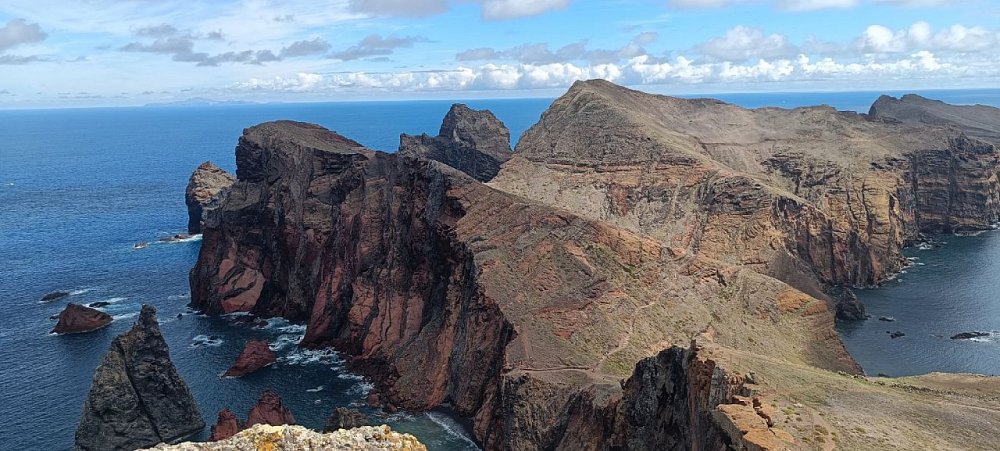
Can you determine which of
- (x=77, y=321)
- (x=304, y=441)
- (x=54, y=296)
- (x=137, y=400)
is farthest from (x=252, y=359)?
(x=304, y=441)

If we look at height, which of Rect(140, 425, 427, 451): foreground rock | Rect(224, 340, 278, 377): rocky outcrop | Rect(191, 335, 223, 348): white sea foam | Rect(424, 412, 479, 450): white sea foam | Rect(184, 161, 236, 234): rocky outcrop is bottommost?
Rect(424, 412, 479, 450): white sea foam

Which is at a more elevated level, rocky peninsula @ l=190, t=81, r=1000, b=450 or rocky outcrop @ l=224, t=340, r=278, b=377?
rocky peninsula @ l=190, t=81, r=1000, b=450

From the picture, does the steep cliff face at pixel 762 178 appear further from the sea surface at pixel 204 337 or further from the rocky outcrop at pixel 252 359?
the rocky outcrop at pixel 252 359

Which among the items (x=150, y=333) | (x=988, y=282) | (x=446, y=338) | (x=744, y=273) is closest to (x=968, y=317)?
(x=988, y=282)

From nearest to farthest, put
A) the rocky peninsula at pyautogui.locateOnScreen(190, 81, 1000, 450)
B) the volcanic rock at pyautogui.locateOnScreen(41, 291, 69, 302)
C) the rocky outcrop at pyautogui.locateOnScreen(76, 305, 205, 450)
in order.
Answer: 1. the rocky peninsula at pyautogui.locateOnScreen(190, 81, 1000, 450)
2. the rocky outcrop at pyautogui.locateOnScreen(76, 305, 205, 450)
3. the volcanic rock at pyautogui.locateOnScreen(41, 291, 69, 302)

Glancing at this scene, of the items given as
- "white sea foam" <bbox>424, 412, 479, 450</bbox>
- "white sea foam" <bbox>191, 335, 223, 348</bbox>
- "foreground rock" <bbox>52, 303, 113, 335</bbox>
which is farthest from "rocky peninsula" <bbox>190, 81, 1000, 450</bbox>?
"foreground rock" <bbox>52, 303, 113, 335</bbox>

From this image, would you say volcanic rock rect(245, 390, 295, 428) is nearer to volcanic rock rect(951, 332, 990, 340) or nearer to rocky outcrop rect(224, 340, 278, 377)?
rocky outcrop rect(224, 340, 278, 377)
